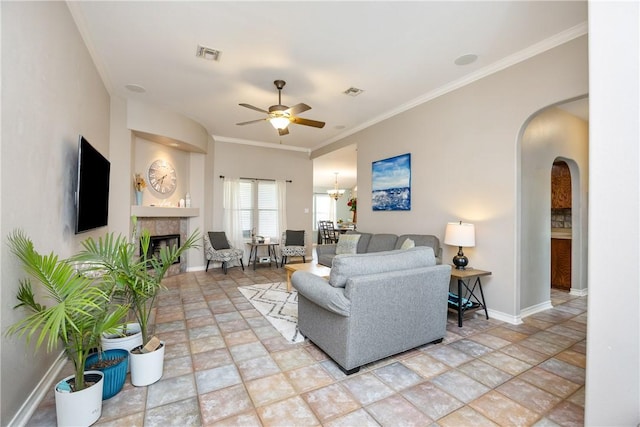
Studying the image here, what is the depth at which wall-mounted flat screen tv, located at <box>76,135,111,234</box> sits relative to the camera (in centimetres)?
251

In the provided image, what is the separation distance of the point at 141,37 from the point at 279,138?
12.7 ft

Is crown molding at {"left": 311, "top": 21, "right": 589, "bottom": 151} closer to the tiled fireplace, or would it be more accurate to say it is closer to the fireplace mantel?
the fireplace mantel

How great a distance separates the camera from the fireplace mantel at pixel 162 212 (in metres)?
4.85

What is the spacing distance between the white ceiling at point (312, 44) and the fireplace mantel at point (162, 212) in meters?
1.80

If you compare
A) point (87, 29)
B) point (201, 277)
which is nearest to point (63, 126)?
point (87, 29)

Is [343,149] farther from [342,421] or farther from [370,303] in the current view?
[342,421]

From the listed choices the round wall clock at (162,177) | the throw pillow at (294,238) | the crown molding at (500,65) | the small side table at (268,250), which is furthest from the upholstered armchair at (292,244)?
the crown molding at (500,65)

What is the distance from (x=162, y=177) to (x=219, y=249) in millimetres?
1794

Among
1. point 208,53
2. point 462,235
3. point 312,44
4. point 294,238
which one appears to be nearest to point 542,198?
point 462,235

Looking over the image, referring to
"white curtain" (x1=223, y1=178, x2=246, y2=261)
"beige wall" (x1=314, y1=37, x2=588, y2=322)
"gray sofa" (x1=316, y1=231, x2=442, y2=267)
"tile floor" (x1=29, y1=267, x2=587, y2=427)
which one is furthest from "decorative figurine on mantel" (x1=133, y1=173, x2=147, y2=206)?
"beige wall" (x1=314, y1=37, x2=588, y2=322)

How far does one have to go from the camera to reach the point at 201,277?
5.49 m

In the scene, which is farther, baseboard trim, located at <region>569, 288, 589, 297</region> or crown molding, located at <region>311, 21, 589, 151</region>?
baseboard trim, located at <region>569, 288, 589, 297</region>

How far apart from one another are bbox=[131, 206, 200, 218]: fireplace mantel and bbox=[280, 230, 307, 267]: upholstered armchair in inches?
77.8

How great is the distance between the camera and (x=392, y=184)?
16.1 feet
